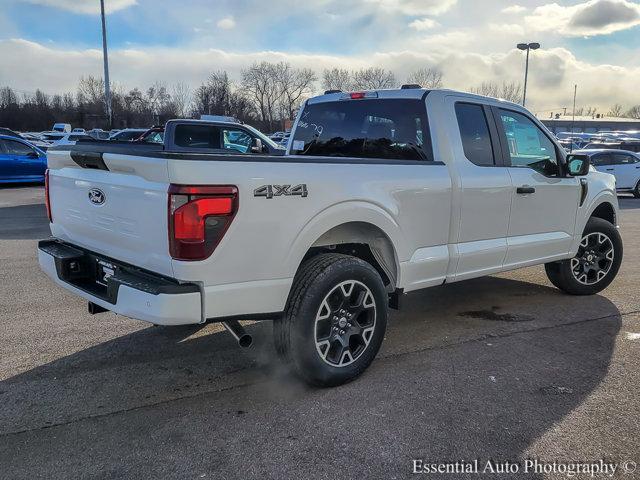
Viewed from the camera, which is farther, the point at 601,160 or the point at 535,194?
the point at 601,160

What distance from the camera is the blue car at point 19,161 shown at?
16516 mm

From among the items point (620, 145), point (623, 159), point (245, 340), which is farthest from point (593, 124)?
point (245, 340)

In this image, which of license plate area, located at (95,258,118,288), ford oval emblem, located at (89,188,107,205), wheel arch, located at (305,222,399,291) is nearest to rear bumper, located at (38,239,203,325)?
license plate area, located at (95,258,118,288)

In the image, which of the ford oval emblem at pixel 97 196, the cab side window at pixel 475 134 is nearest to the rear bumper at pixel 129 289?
the ford oval emblem at pixel 97 196

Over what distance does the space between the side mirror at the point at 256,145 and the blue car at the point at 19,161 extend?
333 inches

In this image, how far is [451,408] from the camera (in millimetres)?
3375

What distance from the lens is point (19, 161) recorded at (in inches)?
660

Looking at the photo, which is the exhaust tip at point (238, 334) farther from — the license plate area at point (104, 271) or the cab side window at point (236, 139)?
the cab side window at point (236, 139)

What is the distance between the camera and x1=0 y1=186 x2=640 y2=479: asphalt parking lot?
2.87 m

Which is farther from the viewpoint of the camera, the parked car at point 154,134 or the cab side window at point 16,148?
the cab side window at point 16,148

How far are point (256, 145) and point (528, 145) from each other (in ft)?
21.9

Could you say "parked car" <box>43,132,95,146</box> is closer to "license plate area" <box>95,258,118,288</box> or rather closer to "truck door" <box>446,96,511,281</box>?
"license plate area" <box>95,258,118,288</box>

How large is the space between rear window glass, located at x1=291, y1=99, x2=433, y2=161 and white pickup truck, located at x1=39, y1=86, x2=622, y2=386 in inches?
0.5

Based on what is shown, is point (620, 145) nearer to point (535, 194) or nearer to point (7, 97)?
point (535, 194)
